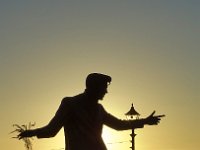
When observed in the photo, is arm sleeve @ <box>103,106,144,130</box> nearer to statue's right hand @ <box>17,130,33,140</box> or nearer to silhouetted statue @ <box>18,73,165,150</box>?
silhouetted statue @ <box>18,73,165,150</box>

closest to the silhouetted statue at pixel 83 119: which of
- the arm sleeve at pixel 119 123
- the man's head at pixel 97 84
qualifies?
the man's head at pixel 97 84

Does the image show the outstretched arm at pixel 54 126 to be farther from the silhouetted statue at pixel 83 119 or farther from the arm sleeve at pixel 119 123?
the arm sleeve at pixel 119 123

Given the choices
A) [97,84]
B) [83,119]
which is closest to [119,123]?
[83,119]

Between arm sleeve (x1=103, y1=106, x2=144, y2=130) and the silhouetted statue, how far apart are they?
8.9 inches

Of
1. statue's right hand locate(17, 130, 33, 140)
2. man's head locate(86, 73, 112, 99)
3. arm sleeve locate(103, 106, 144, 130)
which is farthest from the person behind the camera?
arm sleeve locate(103, 106, 144, 130)

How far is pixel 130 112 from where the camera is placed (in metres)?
21.9

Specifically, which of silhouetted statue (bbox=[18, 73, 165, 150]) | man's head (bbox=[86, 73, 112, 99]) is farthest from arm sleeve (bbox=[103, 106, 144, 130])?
man's head (bbox=[86, 73, 112, 99])

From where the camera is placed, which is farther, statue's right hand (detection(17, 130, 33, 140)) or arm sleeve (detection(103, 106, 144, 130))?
arm sleeve (detection(103, 106, 144, 130))

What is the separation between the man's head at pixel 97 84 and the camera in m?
8.62

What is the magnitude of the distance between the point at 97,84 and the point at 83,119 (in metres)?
0.53

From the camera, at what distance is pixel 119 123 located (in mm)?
9375

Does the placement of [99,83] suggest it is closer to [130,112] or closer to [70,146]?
[70,146]

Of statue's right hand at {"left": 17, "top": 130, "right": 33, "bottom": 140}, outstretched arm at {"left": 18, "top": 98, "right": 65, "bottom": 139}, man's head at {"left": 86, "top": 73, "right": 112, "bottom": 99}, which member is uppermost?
man's head at {"left": 86, "top": 73, "right": 112, "bottom": 99}

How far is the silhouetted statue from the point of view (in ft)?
28.5
